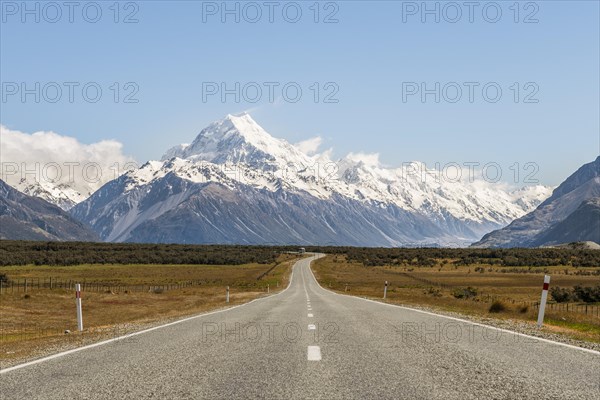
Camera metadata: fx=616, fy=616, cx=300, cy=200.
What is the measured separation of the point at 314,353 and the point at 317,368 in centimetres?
Result: 172

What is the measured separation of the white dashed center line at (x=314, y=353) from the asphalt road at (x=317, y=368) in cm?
2

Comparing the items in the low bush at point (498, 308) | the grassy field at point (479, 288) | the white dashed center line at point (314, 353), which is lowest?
the grassy field at point (479, 288)

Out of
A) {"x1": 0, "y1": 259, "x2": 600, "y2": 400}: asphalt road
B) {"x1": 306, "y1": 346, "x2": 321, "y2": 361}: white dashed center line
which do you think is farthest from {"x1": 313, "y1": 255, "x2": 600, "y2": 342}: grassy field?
{"x1": 306, "y1": 346, "x2": 321, "y2": 361}: white dashed center line

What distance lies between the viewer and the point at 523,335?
15906 millimetres

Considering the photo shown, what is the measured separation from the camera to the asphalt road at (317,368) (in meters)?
8.66

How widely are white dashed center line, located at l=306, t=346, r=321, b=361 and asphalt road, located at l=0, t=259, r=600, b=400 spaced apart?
0.02 meters

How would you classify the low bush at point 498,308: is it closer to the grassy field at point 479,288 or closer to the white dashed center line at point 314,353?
the grassy field at point 479,288

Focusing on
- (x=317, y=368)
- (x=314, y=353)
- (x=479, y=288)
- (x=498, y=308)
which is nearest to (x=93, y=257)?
(x=479, y=288)

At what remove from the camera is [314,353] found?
12078mm

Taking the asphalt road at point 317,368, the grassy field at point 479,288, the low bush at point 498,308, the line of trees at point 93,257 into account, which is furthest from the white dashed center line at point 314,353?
the line of trees at point 93,257

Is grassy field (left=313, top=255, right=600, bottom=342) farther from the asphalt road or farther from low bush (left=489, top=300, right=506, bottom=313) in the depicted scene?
the asphalt road

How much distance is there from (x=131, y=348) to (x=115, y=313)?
30757 millimetres

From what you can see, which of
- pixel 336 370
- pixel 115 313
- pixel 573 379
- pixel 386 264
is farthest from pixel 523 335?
pixel 386 264

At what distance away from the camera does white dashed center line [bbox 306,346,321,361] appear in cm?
1142
